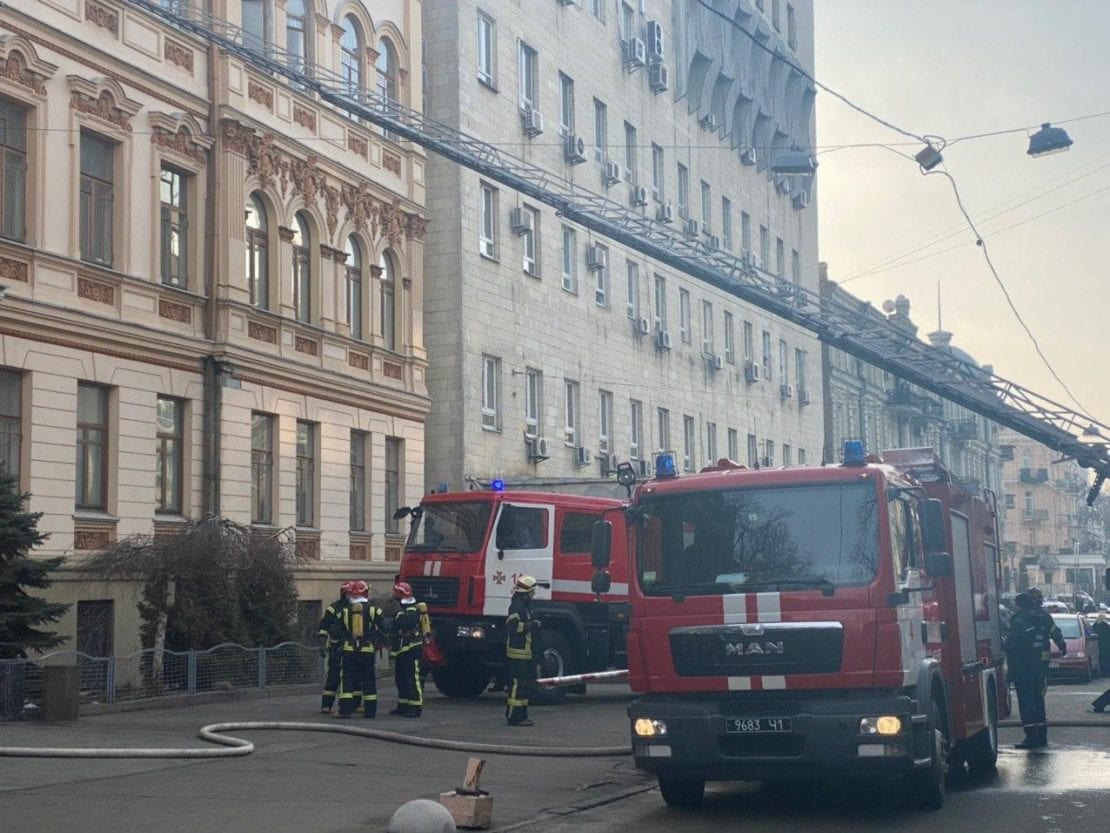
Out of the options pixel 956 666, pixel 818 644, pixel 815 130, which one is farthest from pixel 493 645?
pixel 815 130

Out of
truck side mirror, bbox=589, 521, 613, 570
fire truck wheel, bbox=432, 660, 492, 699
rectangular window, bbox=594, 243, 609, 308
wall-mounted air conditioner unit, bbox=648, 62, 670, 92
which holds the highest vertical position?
wall-mounted air conditioner unit, bbox=648, 62, 670, 92

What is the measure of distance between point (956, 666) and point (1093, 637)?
2307cm

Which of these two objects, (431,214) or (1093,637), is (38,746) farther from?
(1093,637)

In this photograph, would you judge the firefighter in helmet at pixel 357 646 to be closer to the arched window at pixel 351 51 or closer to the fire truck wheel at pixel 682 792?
the fire truck wheel at pixel 682 792

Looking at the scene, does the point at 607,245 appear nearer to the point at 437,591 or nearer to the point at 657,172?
the point at 657,172

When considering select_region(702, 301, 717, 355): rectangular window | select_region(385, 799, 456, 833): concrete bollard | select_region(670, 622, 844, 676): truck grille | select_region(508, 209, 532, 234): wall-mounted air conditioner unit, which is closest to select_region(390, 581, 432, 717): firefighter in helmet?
select_region(670, 622, 844, 676): truck grille

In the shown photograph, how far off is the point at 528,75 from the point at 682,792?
95.6 ft

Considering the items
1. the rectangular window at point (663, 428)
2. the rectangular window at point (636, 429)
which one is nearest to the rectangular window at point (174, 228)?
the rectangular window at point (636, 429)

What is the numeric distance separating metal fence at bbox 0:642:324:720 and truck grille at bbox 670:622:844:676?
897 cm

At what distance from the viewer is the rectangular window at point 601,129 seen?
43.7 m

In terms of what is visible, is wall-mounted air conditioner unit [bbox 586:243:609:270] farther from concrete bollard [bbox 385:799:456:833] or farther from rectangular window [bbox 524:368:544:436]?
concrete bollard [bbox 385:799:456:833]

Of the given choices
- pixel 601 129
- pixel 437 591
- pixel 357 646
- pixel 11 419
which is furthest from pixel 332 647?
pixel 601 129

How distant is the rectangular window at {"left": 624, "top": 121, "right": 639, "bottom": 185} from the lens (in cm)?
4541

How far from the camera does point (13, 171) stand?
23.1m
